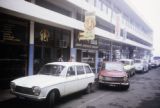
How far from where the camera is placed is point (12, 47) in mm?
11977

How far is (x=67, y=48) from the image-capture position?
18188 millimetres

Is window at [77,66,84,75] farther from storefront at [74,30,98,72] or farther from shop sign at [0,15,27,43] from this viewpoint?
storefront at [74,30,98,72]

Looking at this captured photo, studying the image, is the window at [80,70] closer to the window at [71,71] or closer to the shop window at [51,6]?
the window at [71,71]

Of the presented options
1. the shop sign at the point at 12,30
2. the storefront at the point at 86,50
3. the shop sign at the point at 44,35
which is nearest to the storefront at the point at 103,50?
the storefront at the point at 86,50

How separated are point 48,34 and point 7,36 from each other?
13.5ft

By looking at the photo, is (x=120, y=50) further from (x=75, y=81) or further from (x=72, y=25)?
(x=75, y=81)

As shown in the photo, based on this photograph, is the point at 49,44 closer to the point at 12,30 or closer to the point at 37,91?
the point at 12,30

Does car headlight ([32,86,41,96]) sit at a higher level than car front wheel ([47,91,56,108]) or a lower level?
higher

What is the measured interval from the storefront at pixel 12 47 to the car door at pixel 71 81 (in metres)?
4.11

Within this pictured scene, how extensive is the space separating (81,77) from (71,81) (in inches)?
44.9

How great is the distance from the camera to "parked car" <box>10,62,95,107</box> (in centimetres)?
753

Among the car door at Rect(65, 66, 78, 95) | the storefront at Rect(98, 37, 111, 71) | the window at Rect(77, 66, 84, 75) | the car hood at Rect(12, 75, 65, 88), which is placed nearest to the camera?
the car hood at Rect(12, 75, 65, 88)

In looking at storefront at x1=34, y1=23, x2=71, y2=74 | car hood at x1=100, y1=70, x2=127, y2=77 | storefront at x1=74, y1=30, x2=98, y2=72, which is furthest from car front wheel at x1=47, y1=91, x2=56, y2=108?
storefront at x1=74, y1=30, x2=98, y2=72

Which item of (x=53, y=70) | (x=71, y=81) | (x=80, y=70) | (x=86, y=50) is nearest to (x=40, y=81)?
(x=53, y=70)
